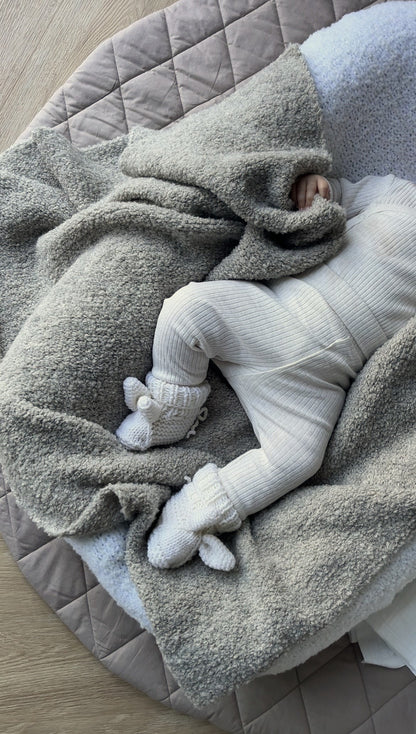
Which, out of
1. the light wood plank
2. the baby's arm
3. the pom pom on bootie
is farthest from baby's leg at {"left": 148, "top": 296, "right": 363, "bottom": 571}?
the light wood plank

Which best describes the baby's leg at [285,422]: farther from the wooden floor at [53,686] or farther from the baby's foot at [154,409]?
the wooden floor at [53,686]

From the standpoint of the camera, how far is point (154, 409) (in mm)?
920

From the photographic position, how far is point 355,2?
1.21 metres

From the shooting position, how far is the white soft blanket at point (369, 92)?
1038 mm

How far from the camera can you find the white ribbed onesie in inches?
36.4

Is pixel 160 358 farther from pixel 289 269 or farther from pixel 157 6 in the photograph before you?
pixel 157 6

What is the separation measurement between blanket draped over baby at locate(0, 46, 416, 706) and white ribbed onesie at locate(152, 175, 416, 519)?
1.4 inches

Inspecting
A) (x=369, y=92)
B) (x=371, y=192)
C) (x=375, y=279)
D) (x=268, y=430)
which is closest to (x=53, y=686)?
(x=268, y=430)

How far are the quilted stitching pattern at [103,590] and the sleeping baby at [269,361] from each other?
11.0 inches

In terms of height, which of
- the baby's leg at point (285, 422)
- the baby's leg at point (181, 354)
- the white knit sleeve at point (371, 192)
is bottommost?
the baby's leg at point (285, 422)

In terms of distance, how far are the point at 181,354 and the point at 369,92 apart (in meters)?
0.58

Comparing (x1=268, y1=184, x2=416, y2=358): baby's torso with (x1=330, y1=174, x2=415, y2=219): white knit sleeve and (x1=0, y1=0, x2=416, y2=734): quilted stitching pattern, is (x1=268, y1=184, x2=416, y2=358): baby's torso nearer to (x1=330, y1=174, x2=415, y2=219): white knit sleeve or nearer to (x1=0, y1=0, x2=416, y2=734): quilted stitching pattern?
(x1=330, y1=174, x2=415, y2=219): white knit sleeve

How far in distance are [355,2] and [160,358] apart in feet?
2.78

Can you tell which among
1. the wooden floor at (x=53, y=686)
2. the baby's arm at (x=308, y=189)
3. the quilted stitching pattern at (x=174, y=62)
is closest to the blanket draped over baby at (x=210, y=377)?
the baby's arm at (x=308, y=189)
